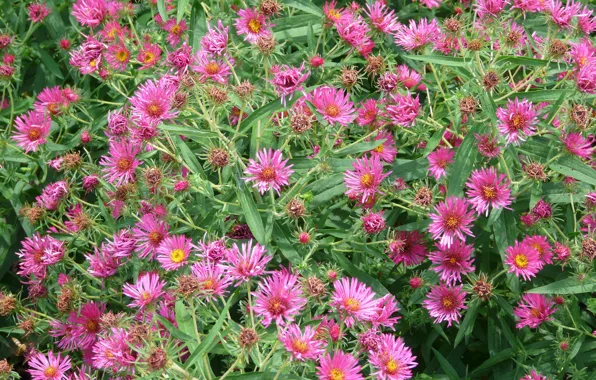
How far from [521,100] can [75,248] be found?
5.60ft

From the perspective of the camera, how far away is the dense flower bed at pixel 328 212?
2361mm

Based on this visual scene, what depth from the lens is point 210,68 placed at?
271 cm

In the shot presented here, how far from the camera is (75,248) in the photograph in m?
3.00

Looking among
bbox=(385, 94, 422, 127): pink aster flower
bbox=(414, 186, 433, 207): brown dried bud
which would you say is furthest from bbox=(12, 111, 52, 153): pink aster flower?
bbox=(414, 186, 433, 207): brown dried bud

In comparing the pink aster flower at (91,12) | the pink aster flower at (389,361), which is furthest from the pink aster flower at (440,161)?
the pink aster flower at (91,12)

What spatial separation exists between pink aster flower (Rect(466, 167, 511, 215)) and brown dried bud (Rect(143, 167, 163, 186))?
39.8 inches

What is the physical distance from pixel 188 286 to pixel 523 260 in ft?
3.61

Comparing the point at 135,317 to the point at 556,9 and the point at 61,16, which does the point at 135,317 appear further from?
the point at 61,16

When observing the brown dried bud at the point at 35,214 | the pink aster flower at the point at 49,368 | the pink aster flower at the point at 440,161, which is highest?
the pink aster flower at the point at 440,161

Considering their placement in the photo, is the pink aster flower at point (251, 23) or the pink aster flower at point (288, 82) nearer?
the pink aster flower at point (288, 82)

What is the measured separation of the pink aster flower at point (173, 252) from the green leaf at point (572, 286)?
44.1 inches

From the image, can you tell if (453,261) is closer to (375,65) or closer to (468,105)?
(468,105)

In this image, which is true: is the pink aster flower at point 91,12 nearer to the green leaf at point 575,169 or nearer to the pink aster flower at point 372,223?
the pink aster flower at point 372,223

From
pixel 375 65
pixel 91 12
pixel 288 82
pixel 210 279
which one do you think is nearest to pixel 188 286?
pixel 210 279
